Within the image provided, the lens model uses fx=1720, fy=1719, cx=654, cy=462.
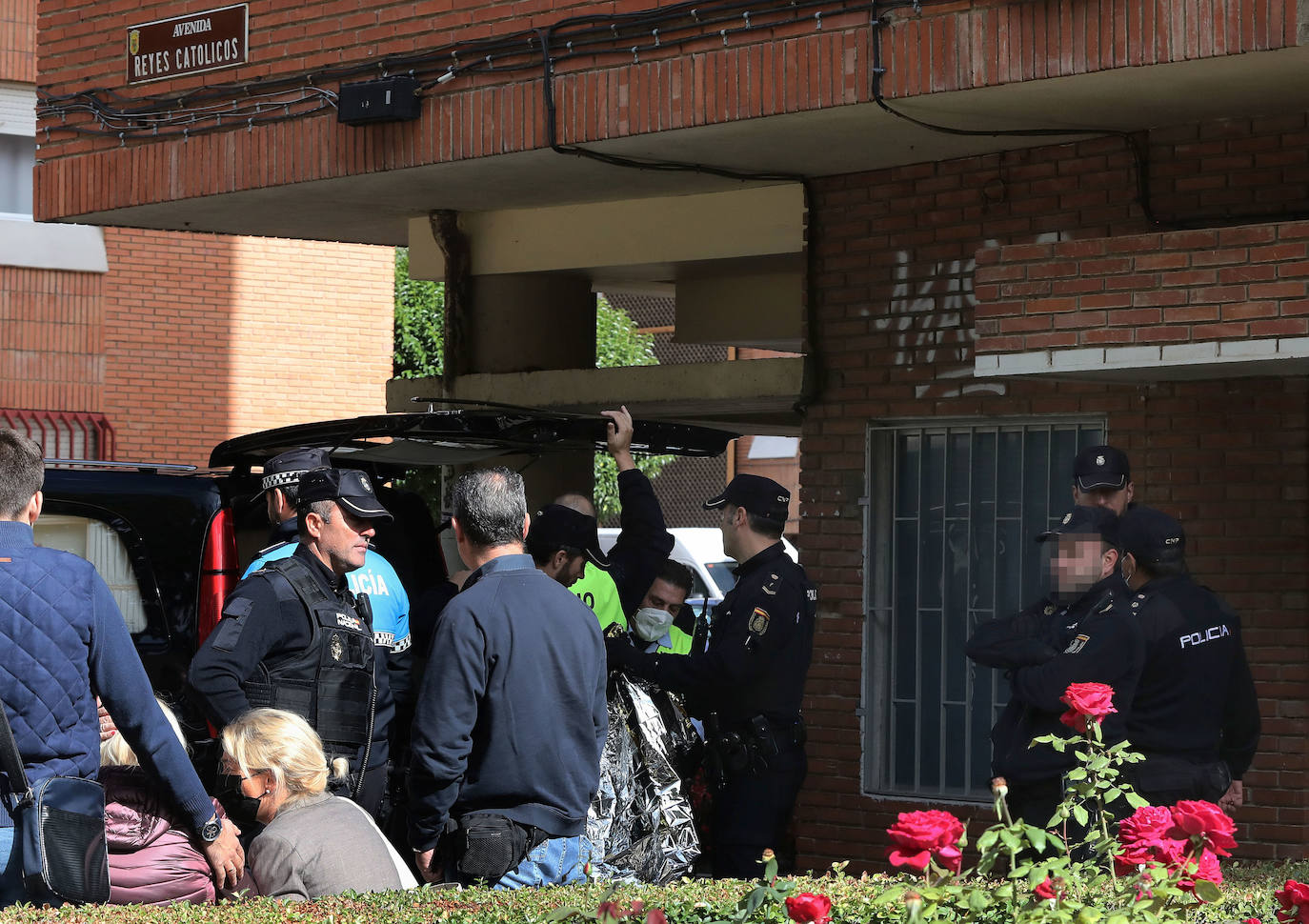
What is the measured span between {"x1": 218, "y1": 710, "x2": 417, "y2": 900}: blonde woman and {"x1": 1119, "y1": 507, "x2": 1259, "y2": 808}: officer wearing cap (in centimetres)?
241

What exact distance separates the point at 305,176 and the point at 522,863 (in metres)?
5.00

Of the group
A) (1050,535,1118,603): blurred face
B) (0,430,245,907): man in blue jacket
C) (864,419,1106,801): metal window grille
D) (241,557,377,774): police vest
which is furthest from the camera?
(864,419,1106,801): metal window grille

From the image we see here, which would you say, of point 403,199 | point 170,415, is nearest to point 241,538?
point 403,199

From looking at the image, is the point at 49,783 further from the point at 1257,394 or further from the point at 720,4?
the point at 1257,394

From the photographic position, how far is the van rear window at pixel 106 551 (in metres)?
6.51

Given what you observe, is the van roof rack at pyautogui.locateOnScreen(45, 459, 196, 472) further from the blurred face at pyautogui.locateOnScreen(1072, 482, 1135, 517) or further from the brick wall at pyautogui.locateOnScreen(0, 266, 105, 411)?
the brick wall at pyautogui.locateOnScreen(0, 266, 105, 411)

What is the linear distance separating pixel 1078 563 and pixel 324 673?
2383 millimetres

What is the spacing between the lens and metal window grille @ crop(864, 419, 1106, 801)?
26.7ft

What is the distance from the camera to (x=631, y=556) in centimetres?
663

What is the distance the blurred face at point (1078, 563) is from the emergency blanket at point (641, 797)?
152 centimetres

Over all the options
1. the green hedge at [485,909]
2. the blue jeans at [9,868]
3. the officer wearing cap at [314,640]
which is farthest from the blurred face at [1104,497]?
the blue jeans at [9,868]

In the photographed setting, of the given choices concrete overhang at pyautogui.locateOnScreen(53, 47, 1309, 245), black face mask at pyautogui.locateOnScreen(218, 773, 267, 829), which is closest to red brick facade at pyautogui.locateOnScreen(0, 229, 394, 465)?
concrete overhang at pyautogui.locateOnScreen(53, 47, 1309, 245)

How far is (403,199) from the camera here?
950cm

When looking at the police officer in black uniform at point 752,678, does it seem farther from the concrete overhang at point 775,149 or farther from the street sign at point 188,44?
the street sign at point 188,44
